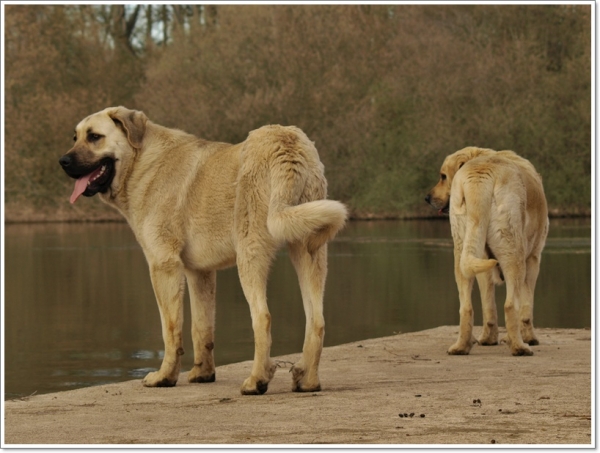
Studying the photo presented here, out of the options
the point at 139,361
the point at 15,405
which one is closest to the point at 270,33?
the point at 139,361

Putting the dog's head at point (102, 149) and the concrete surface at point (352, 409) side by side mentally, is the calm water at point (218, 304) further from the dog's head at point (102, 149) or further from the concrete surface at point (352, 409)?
the concrete surface at point (352, 409)

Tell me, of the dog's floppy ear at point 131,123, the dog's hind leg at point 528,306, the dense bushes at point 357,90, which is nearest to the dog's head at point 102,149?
the dog's floppy ear at point 131,123

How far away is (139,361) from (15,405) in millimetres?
4900

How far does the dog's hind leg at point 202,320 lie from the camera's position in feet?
27.4

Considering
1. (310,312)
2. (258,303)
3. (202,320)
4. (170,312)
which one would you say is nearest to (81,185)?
(170,312)

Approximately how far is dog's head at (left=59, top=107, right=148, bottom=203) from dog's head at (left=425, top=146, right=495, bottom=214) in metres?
3.53

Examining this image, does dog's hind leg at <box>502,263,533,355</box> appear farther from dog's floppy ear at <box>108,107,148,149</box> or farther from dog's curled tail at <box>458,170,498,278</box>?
dog's floppy ear at <box>108,107,148,149</box>

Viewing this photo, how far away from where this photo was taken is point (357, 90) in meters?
51.2

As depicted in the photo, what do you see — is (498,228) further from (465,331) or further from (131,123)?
(131,123)

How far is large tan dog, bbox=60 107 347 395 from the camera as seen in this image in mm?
7410

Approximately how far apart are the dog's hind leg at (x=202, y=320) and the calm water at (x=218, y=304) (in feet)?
7.88

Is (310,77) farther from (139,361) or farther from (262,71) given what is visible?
(139,361)

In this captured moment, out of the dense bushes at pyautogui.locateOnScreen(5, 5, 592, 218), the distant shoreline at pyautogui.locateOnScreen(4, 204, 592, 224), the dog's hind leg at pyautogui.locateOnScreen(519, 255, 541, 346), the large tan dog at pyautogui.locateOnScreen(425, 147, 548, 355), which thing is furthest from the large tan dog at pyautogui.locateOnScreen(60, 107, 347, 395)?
the distant shoreline at pyautogui.locateOnScreen(4, 204, 592, 224)
